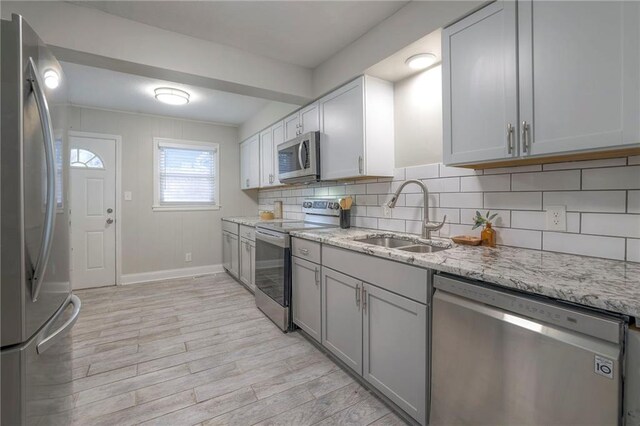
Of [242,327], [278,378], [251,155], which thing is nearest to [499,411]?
[278,378]

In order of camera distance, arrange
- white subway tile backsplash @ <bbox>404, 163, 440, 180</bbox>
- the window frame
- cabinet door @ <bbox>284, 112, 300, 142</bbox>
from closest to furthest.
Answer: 1. white subway tile backsplash @ <bbox>404, 163, 440, 180</bbox>
2. cabinet door @ <bbox>284, 112, 300, 142</bbox>
3. the window frame

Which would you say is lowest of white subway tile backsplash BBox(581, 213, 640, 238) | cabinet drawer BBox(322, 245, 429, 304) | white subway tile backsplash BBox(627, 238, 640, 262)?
cabinet drawer BBox(322, 245, 429, 304)

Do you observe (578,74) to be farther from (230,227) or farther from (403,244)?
(230,227)

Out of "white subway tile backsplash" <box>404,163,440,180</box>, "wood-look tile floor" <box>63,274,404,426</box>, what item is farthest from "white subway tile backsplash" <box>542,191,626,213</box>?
"wood-look tile floor" <box>63,274,404,426</box>

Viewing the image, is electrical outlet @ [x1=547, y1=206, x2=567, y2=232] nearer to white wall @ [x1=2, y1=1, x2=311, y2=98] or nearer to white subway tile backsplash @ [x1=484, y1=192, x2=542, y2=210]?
white subway tile backsplash @ [x1=484, y1=192, x2=542, y2=210]

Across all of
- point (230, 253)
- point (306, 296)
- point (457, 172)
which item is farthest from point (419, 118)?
point (230, 253)

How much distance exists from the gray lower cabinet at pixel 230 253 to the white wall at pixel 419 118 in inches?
105

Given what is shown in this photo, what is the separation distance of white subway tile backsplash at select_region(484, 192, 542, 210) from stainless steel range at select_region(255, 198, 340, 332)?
142 centimetres

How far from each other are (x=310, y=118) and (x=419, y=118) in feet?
3.78

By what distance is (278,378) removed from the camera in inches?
74.7

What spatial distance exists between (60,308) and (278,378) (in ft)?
4.17

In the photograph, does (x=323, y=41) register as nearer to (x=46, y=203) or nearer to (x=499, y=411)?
(x=46, y=203)

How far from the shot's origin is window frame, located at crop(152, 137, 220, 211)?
430 cm

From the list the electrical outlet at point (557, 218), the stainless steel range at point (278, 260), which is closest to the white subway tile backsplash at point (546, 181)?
the electrical outlet at point (557, 218)
